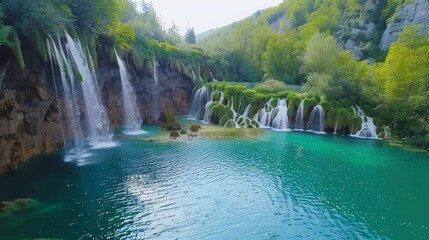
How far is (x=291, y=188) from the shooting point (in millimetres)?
19922

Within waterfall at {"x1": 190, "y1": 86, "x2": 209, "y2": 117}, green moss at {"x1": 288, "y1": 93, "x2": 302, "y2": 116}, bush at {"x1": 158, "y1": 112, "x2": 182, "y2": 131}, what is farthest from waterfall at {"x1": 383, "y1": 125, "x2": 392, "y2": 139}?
waterfall at {"x1": 190, "y1": 86, "x2": 209, "y2": 117}

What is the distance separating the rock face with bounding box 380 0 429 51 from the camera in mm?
66325

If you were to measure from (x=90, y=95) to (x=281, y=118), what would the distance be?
77.1ft

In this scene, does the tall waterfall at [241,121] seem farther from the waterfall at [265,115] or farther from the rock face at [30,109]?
the rock face at [30,109]

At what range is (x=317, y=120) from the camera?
40.2 metres

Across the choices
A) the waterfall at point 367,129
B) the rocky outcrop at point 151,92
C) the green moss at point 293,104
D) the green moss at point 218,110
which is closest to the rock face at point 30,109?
the rocky outcrop at point 151,92

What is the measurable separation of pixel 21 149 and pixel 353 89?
36902mm

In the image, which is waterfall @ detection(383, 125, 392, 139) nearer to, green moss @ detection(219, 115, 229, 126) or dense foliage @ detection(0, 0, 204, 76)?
green moss @ detection(219, 115, 229, 126)

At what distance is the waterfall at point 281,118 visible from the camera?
4125 cm

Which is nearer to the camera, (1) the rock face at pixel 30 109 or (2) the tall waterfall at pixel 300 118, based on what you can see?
(1) the rock face at pixel 30 109

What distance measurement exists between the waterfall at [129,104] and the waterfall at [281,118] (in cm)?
1746

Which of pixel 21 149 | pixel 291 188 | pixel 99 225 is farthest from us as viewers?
pixel 21 149

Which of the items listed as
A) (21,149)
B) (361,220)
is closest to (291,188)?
(361,220)

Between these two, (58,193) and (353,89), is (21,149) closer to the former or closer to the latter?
(58,193)
